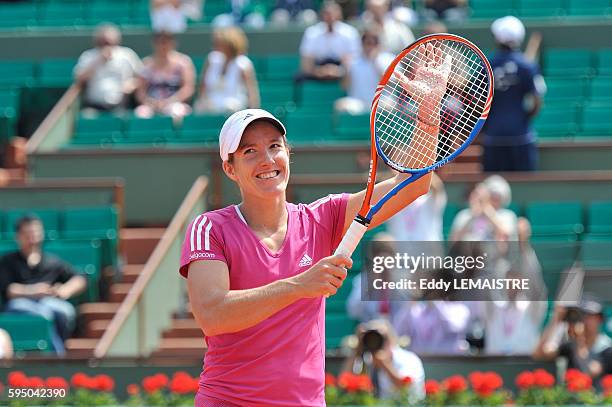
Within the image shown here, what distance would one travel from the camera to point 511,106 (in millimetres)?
10180

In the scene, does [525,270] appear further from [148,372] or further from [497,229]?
[148,372]

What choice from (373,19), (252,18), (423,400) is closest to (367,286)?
(423,400)

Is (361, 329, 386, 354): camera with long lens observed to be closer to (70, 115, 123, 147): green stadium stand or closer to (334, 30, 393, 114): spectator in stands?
(334, 30, 393, 114): spectator in stands

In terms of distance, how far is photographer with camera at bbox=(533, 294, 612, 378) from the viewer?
7426 millimetres

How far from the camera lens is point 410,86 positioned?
414cm

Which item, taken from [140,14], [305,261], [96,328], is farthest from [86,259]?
[305,261]

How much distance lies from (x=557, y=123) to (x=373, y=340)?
465cm

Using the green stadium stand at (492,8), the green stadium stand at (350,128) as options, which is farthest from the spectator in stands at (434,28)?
the green stadium stand at (350,128)

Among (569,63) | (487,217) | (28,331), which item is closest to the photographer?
(28,331)

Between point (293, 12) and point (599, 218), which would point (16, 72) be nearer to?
point (293, 12)

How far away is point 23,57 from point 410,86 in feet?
34.9

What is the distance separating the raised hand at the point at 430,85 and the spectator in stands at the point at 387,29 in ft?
25.2

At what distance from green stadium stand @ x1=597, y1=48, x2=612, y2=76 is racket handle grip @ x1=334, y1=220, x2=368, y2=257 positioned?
912 cm

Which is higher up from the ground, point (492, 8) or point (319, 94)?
point (492, 8)
